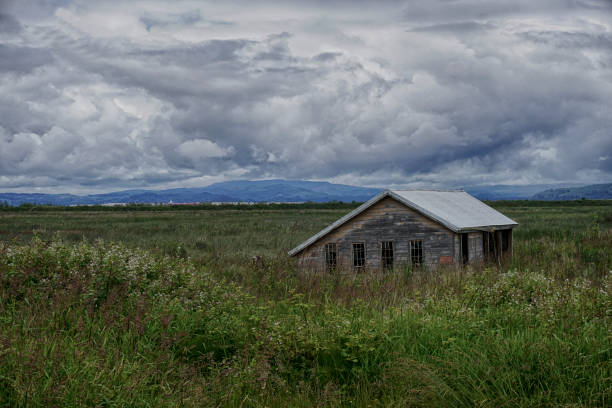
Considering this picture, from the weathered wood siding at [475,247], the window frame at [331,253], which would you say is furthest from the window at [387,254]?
the weathered wood siding at [475,247]

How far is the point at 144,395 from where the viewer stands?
5297 mm

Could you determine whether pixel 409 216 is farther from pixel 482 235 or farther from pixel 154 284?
pixel 154 284

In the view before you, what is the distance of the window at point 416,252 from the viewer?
20172 millimetres

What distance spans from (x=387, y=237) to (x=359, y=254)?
130 centimetres

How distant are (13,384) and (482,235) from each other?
2015 centimetres

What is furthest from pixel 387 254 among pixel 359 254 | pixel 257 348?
pixel 257 348

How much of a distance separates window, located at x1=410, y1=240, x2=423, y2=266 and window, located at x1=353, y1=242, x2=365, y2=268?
1.89 meters

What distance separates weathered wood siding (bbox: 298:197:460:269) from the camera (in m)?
19.9

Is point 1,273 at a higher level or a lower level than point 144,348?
higher

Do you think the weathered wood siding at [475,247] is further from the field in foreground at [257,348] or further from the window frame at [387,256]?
the field in foreground at [257,348]

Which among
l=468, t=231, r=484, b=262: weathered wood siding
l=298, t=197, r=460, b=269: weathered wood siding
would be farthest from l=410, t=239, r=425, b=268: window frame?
l=468, t=231, r=484, b=262: weathered wood siding

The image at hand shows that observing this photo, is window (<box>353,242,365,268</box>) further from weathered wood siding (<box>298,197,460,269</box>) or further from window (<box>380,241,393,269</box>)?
window (<box>380,241,393,269</box>)

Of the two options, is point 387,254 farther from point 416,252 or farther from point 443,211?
point 443,211

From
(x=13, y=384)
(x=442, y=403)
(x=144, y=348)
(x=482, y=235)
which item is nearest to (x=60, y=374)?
(x=13, y=384)
